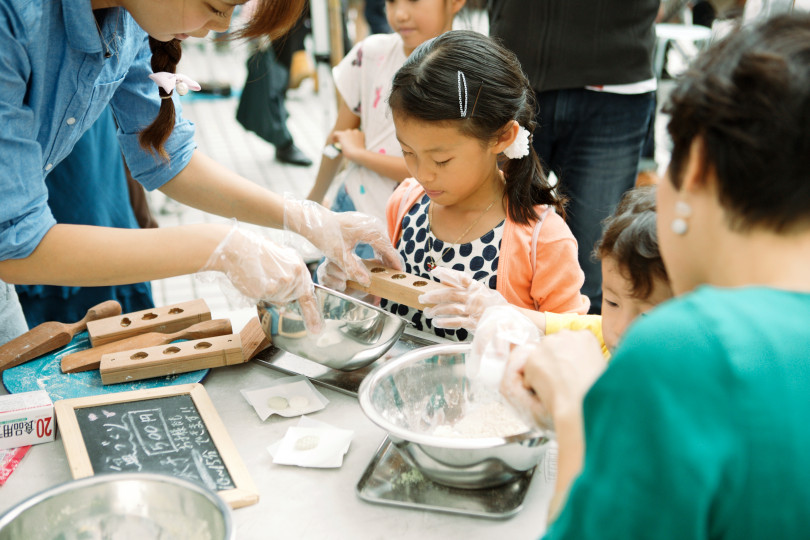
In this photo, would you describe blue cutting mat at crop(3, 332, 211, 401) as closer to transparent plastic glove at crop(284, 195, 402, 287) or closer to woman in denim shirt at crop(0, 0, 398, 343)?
woman in denim shirt at crop(0, 0, 398, 343)

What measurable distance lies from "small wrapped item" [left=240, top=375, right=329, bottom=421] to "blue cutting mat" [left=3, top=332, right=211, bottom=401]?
16 cm

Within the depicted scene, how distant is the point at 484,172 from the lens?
1.62 m

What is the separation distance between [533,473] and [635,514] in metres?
0.53

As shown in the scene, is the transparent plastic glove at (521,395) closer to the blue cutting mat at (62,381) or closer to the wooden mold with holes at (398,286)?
the wooden mold with holes at (398,286)

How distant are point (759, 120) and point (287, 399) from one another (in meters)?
0.99

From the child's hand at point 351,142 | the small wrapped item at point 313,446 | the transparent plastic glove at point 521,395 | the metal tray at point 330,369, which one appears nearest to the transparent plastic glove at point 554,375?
the transparent plastic glove at point 521,395

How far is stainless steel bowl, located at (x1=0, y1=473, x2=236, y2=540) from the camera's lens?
0.91m

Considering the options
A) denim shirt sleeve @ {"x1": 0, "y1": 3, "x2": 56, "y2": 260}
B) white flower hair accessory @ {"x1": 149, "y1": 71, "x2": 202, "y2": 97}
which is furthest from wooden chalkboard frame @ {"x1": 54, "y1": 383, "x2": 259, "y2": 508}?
white flower hair accessory @ {"x1": 149, "y1": 71, "x2": 202, "y2": 97}

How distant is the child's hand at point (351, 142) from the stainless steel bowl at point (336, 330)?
1.15 m

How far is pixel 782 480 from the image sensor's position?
564 mm

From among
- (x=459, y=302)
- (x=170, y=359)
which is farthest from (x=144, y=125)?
(x=459, y=302)

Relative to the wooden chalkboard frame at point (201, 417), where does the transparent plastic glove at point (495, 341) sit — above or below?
above

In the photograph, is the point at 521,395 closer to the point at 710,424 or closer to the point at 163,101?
the point at 710,424

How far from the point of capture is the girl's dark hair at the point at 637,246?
1145mm
